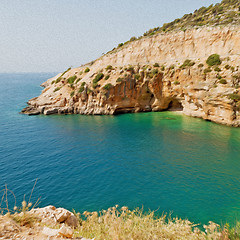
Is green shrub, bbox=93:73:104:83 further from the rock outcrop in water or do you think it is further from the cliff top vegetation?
the cliff top vegetation

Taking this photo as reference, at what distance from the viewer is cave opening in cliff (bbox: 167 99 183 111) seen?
161 feet

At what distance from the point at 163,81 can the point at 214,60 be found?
1171 cm

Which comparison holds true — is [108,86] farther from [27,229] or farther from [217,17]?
[27,229]

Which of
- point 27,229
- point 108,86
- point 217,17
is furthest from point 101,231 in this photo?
point 217,17

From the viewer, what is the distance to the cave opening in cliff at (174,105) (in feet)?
161

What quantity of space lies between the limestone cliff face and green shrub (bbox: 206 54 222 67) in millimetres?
712

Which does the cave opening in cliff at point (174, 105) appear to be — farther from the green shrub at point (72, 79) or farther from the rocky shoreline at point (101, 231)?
the rocky shoreline at point (101, 231)

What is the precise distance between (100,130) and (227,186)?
2352 centimetres

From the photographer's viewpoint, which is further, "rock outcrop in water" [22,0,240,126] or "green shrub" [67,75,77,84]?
"green shrub" [67,75,77,84]

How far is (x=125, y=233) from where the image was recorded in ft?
24.5

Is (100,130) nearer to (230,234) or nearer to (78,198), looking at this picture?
(78,198)

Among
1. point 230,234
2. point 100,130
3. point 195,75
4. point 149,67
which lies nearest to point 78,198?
point 230,234

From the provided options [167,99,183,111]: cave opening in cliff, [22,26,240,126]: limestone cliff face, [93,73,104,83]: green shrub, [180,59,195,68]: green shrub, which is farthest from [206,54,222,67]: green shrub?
[93,73,104,83]: green shrub

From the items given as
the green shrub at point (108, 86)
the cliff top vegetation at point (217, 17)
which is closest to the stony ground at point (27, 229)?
the green shrub at point (108, 86)
